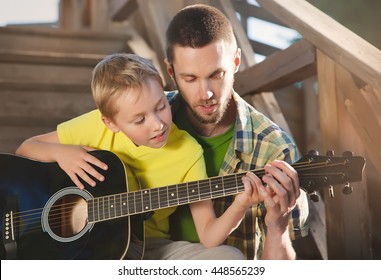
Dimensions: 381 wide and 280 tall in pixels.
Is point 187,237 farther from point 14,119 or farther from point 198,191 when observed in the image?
point 14,119

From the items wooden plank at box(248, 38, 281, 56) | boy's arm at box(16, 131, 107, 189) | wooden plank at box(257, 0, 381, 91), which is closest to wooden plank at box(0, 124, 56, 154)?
boy's arm at box(16, 131, 107, 189)

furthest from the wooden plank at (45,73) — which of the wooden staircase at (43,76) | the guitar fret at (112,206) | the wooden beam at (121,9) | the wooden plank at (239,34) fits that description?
the guitar fret at (112,206)

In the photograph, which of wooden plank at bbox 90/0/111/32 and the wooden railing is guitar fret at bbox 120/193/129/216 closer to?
the wooden railing

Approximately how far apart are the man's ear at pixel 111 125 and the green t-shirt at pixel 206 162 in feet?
0.51

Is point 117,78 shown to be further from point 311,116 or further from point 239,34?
point 311,116

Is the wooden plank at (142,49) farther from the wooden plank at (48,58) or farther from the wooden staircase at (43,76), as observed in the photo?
→ the wooden plank at (48,58)

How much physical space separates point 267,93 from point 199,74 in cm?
47

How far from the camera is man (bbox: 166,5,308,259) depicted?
46.9 inches

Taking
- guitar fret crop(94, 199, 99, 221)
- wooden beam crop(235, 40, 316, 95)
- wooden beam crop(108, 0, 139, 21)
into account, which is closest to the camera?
guitar fret crop(94, 199, 99, 221)

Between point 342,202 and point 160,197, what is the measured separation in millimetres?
413

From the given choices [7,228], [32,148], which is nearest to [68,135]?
[32,148]

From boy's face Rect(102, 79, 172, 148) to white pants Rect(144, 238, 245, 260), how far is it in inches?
8.1
